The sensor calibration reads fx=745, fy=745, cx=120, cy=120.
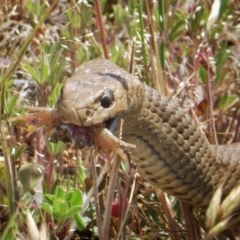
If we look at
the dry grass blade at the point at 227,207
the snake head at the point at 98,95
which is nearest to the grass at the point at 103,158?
the dry grass blade at the point at 227,207

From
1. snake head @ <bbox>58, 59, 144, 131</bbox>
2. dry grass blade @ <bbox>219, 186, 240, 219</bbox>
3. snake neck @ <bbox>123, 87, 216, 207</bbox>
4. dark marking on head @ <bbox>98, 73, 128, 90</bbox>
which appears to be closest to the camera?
dry grass blade @ <bbox>219, 186, 240, 219</bbox>

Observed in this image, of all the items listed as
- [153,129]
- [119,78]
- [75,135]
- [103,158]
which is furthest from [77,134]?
[103,158]

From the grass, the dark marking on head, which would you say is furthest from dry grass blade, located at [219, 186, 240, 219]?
the dark marking on head

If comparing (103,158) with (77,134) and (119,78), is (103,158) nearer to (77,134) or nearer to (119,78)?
(119,78)

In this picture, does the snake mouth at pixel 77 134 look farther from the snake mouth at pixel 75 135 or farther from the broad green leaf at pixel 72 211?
the broad green leaf at pixel 72 211

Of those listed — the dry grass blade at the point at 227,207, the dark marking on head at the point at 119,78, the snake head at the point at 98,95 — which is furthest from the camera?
the dark marking on head at the point at 119,78

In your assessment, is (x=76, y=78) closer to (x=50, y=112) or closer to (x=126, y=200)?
(x=50, y=112)

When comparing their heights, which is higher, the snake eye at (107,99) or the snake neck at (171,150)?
the snake eye at (107,99)

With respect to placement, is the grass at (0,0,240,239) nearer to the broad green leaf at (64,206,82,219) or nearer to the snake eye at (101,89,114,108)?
the broad green leaf at (64,206,82,219)
